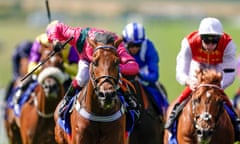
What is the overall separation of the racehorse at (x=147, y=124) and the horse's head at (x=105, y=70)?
8.44ft

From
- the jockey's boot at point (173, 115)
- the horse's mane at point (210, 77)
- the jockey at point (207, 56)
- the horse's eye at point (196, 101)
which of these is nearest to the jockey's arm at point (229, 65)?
the jockey at point (207, 56)

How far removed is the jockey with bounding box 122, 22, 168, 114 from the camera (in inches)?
494

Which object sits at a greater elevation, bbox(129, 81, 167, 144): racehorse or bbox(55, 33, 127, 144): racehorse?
bbox(55, 33, 127, 144): racehorse

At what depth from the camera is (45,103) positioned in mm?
12375

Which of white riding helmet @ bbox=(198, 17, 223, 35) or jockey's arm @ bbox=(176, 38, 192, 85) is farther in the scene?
jockey's arm @ bbox=(176, 38, 192, 85)

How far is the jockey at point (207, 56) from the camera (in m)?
10.3

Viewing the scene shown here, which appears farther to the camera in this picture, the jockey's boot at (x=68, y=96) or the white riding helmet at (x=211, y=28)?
the jockey's boot at (x=68, y=96)

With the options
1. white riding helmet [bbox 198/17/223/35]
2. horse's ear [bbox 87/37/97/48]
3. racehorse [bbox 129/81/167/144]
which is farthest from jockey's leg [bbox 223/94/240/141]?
horse's ear [bbox 87/37/97/48]

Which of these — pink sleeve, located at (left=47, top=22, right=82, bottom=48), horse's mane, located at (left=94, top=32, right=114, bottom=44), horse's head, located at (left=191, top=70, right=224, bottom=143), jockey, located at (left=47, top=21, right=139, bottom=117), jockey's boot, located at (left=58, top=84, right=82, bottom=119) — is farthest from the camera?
jockey's boot, located at (left=58, top=84, right=82, bottom=119)

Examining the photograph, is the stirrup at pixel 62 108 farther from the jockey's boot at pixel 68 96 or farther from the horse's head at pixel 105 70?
the horse's head at pixel 105 70

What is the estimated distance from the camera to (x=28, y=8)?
96000mm

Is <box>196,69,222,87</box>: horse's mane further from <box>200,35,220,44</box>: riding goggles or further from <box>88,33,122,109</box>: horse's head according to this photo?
<box>88,33,122,109</box>: horse's head

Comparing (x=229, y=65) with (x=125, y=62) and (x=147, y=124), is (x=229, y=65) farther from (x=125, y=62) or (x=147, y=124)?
(x=147, y=124)

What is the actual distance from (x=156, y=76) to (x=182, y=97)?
212cm
